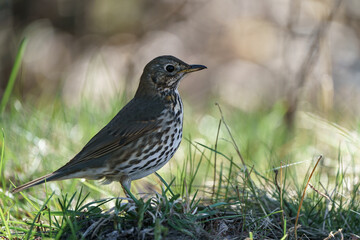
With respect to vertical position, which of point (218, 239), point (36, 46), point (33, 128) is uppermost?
point (36, 46)

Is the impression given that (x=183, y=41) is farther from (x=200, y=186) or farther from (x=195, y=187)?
(x=200, y=186)

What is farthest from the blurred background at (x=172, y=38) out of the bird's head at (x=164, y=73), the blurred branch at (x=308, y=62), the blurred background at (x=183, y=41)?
the bird's head at (x=164, y=73)

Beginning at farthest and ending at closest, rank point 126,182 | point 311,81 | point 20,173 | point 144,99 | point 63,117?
point 311,81, point 63,117, point 20,173, point 144,99, point 126,182

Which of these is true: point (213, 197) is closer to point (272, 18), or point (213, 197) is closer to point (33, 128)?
point (33, 128)

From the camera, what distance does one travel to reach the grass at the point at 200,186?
8.58 feet

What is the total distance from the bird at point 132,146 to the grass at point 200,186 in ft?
0.49

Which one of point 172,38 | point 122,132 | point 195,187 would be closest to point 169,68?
point 122,132

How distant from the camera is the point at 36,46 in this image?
9.18 metres

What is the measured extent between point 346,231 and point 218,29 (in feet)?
22.8

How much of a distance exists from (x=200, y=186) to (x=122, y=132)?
0.63 meters

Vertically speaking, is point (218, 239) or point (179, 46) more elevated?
point (179, 46)

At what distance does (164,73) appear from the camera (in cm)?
368

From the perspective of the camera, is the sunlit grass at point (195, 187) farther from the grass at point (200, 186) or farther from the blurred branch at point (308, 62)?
the blurred branch at point (308, 62)

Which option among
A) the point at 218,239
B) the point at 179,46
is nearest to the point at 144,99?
the point at 218,239
